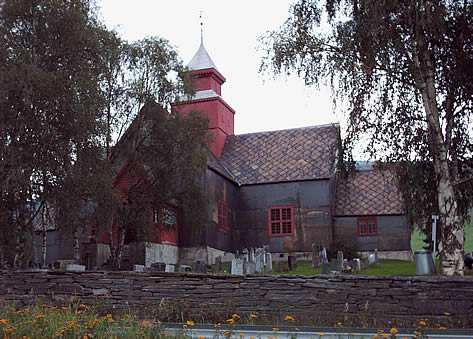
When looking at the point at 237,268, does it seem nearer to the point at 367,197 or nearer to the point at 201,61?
the point at 367,197

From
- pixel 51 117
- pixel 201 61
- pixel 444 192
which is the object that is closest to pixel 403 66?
pixel 444 192

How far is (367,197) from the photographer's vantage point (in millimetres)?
32156

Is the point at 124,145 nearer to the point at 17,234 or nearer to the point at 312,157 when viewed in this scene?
the point at 17,234

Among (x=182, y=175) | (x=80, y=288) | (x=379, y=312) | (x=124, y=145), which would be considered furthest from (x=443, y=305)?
(x=124, y=145)

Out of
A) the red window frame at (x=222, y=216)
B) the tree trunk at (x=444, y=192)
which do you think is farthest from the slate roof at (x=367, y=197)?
the tree trunk at (x=444, y=192)

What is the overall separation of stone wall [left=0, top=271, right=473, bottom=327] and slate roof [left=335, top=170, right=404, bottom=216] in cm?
1980

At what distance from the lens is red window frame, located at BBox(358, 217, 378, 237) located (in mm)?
30812

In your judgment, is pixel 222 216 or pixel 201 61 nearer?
pixel 222 216

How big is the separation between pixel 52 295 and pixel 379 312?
7647 millimetres

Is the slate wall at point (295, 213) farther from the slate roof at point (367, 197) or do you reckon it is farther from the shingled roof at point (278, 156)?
the slate roof at point (367, 197)

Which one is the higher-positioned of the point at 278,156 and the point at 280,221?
the point at 278,156

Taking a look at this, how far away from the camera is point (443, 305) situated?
35.3ft

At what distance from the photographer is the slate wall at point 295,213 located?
3014cm

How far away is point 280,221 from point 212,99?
10150 mm
